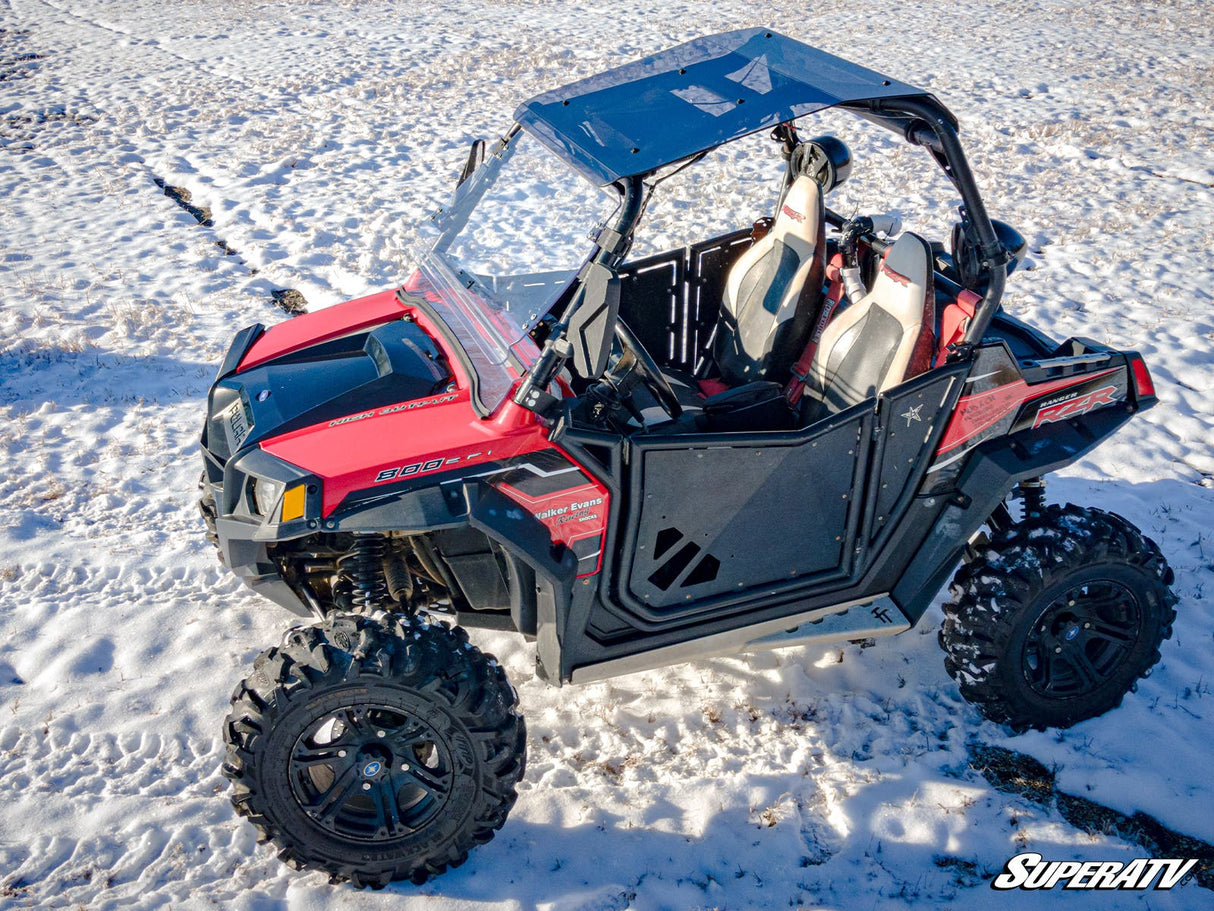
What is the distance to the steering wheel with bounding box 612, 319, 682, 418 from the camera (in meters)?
3.27

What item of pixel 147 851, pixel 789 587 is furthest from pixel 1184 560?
pixel 147 851

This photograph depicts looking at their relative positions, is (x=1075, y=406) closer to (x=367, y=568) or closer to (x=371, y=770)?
(x=367, y=568)

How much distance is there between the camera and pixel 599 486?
295cm

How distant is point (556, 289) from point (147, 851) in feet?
7.48

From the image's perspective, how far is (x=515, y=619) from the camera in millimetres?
3168

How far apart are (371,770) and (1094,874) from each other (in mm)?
2405

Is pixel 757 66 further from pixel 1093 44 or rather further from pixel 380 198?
pixel 1093 44

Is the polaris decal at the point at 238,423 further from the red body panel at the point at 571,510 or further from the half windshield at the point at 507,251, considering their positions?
the red body panel at the point at 571,510

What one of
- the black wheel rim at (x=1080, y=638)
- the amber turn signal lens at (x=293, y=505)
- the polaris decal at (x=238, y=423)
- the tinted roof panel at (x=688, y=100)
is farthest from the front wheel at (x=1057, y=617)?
the polaris decal at (x=238, y=423)

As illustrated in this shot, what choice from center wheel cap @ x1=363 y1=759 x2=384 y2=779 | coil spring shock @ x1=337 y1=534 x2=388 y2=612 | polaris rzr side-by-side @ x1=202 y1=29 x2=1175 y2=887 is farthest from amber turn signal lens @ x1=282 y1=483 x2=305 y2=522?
center wheel cap @ x1=363 y1=759 x2=384 y2=779

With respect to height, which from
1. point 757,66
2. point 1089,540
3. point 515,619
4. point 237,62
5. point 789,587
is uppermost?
point 757,66

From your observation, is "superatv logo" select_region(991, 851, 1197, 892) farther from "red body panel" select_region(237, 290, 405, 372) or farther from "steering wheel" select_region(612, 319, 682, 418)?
"red body panel" select_region(237, 290, 405, 372)

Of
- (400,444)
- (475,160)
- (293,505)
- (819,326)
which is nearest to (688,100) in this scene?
(475,160)

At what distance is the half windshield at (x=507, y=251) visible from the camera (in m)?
3.07
